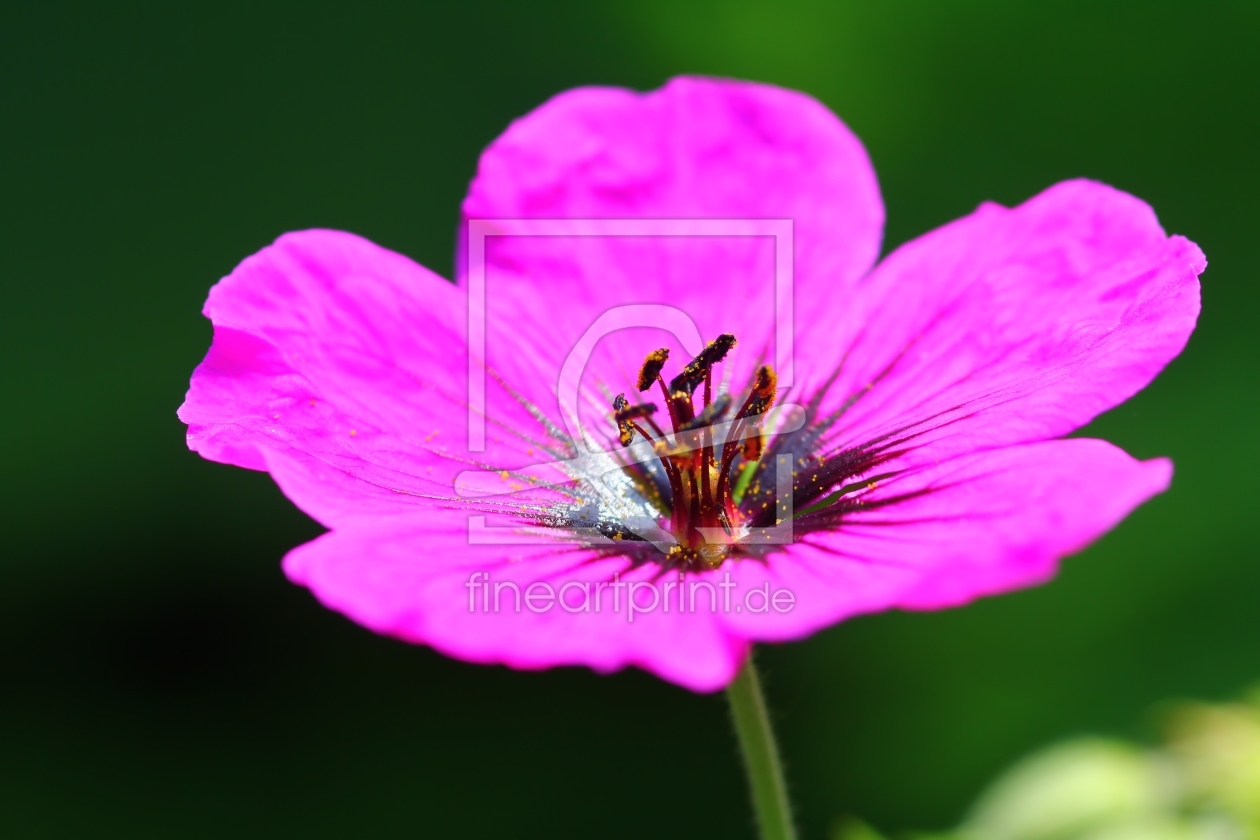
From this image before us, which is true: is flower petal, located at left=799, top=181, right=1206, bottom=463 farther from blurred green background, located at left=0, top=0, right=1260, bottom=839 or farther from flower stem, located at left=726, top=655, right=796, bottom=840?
blurred green background, located at left=0, top=0, right=1260, bottom=839

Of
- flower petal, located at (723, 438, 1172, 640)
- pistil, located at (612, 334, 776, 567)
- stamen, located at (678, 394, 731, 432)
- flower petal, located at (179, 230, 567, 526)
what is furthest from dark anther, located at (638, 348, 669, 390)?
flower petal, located at (723, 438, 1172, 640)

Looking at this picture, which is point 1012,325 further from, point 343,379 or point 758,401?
point 343,379

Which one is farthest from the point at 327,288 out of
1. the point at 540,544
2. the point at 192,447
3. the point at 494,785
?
the point at 494,785

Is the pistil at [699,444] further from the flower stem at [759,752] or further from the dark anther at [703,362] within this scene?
the flower stem at [759,752]

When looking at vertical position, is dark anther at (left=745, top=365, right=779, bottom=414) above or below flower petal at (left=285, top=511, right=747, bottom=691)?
above

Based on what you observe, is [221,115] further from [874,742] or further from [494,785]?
[874,742]

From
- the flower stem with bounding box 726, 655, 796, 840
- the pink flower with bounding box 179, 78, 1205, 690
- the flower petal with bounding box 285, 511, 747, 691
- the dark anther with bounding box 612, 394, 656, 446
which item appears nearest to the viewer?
the flower petal with bounding box 285, 511, 747, 691
